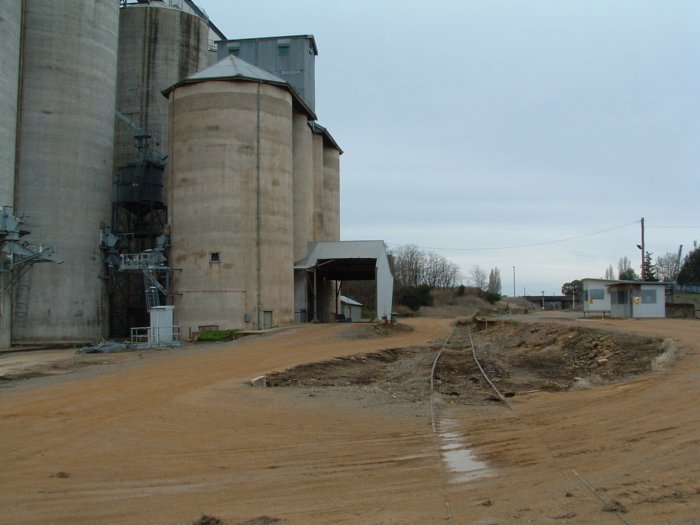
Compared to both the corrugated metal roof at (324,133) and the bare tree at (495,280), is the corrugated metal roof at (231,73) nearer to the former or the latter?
the corrugated metal roof at (324,133)

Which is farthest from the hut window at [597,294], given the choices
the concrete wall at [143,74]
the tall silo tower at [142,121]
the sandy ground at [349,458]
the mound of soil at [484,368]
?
the sandy ground at [349,458]

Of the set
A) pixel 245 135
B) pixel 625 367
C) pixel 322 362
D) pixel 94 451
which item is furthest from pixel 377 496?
pixel 245 135

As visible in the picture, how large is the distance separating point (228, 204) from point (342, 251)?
1073 cm

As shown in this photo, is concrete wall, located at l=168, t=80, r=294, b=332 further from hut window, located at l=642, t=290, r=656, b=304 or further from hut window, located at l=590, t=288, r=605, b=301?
hut window, located at l=642, t=290, r=656, b=304

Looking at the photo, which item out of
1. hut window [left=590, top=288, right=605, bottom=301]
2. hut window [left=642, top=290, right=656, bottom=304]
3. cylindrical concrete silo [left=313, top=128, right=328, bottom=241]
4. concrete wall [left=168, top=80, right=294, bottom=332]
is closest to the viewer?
concrete wall [left=168, top=80, right=294, bottom=332]

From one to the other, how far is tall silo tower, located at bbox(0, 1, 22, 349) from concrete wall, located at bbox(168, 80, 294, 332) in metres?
9.11

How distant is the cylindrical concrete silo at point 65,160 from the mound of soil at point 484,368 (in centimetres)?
2246

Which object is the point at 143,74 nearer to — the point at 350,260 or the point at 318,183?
the point at 318,183

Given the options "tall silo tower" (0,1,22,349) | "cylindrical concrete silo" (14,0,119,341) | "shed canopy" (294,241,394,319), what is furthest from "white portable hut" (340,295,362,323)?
"tall silo tower" (0,1,22,349)

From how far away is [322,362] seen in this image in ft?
70.3

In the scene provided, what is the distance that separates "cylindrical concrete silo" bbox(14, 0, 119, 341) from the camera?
39125mm

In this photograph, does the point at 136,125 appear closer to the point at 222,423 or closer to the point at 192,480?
the point at 222,423

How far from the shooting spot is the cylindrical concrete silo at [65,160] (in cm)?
3912

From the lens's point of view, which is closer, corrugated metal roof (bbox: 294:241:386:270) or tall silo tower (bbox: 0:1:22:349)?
tall silo tower (bbox: 0:1:22:349)
